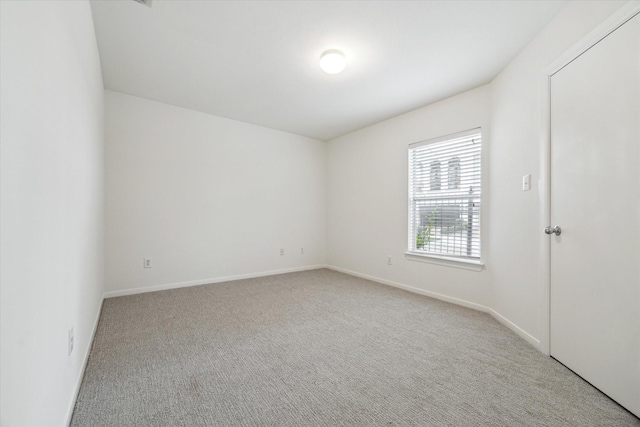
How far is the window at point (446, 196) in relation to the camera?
316 cm

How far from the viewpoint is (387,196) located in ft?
13.5

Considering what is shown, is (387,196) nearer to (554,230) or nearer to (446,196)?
(446,196)

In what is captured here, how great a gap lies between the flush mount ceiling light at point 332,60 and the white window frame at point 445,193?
167 cm

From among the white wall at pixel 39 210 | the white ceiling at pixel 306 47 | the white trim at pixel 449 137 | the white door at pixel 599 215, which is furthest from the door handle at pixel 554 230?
the white wall at pixel 39 210

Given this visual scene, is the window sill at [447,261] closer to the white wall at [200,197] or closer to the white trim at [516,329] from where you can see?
the white trim at [516,329]

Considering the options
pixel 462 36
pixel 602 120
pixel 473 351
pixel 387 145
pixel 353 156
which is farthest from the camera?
pixel 353 156

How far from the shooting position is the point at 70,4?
1.40m

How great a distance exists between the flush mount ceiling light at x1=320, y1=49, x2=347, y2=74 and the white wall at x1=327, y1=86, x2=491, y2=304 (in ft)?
5.24

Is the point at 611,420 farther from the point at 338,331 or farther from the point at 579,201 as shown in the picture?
the point at 338,331

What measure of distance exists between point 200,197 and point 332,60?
2670 mm

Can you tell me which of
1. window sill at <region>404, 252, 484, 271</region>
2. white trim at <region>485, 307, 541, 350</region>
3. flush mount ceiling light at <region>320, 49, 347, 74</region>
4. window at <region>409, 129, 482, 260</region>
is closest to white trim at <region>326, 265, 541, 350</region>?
white trim at <region>485, 307, 541, 350</region>

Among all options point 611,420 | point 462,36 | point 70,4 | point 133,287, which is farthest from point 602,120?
point 133,287

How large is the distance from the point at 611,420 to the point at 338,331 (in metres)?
1.69

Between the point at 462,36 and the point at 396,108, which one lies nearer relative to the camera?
the point at 462,36
